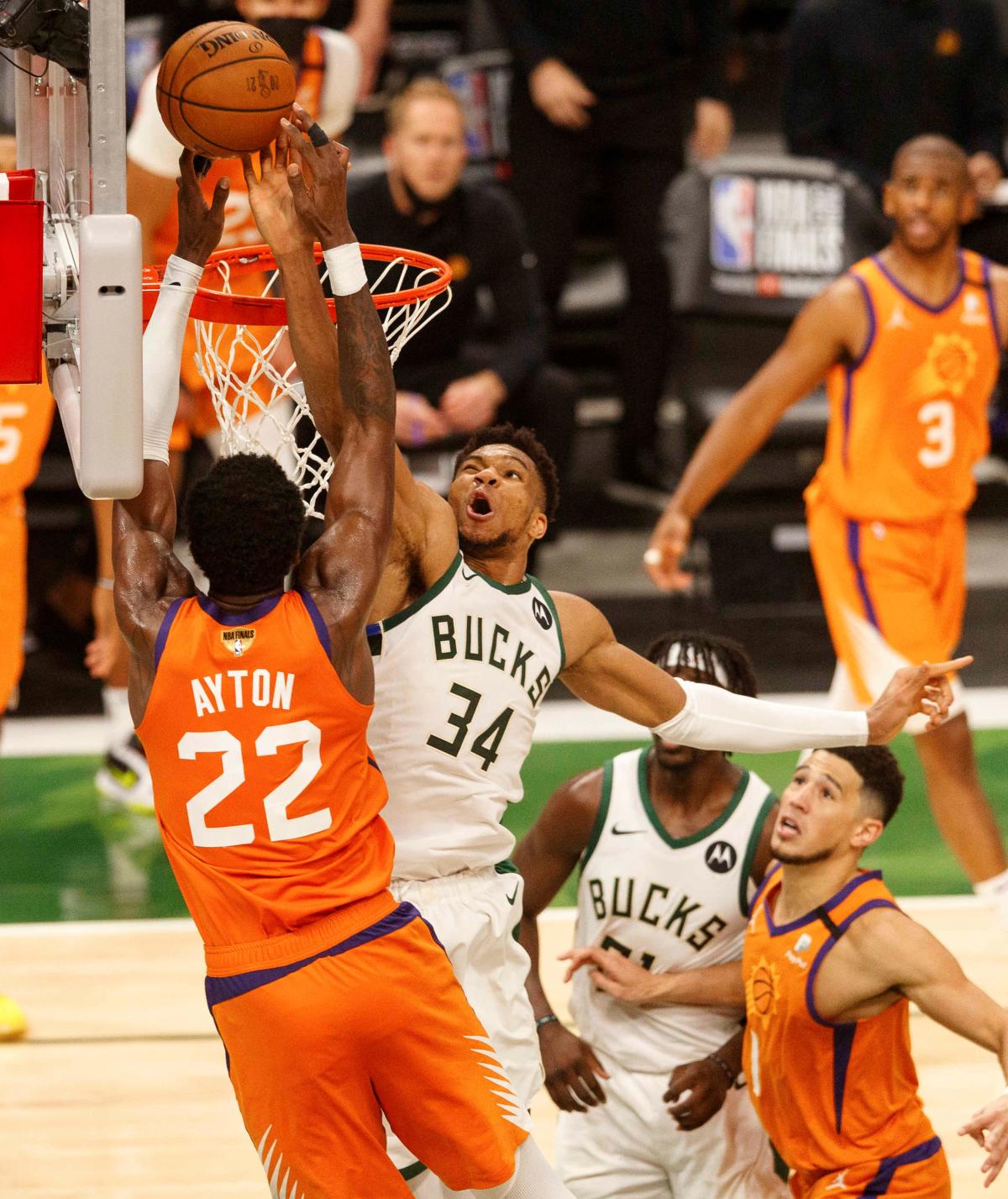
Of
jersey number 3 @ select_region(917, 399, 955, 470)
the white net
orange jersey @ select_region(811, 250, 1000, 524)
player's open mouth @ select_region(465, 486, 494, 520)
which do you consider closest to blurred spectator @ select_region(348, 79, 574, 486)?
orange jersey @ select_region(811, 250, 1000, 524)

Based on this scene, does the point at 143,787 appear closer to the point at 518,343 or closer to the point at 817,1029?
the point at 518,343

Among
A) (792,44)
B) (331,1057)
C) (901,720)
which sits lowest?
(331,1057)

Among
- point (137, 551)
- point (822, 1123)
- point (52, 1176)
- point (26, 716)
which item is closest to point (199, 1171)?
point (52, 1176)

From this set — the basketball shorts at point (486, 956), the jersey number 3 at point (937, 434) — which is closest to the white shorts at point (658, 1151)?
the basketball shorts at point (486, 956)

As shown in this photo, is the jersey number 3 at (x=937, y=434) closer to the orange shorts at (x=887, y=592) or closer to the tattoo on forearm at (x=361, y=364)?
the orange shorts at (x=887, y=592)

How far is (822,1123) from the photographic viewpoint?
3803 millimetres

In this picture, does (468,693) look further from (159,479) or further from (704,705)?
(159,479)

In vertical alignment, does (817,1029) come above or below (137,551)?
below

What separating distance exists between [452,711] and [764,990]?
89 cm

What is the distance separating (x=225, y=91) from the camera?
3.38 m

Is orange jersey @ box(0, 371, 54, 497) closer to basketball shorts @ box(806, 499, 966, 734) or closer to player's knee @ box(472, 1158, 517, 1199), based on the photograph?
basketball shorts @ box(806, 499, 966, 734)

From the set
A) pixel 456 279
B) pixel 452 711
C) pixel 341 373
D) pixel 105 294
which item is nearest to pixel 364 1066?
pixel 452 711

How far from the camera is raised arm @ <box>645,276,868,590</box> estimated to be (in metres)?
5.83

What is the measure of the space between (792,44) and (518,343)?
7.22 ft
